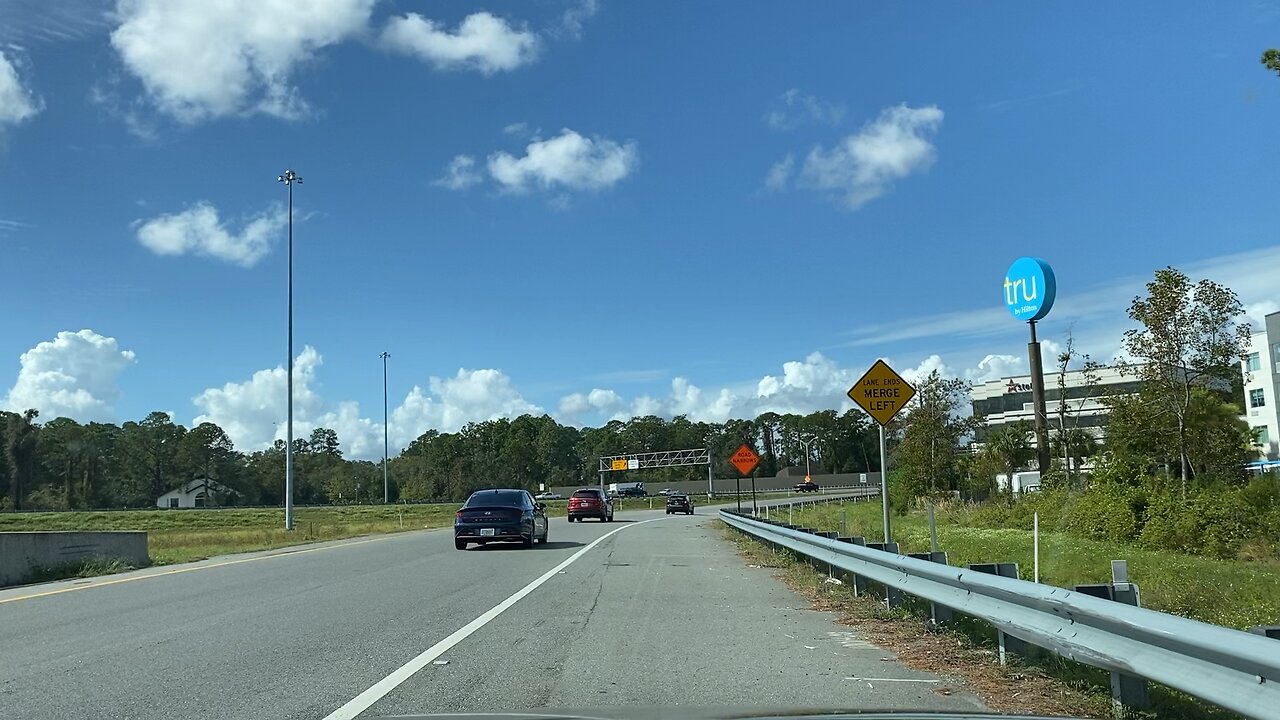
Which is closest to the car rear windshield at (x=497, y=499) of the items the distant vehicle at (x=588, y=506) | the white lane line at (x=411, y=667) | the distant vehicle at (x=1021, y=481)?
the white lane line at (x=411, y=667)

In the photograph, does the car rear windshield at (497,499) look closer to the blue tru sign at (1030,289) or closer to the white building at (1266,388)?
the blue tru sign at (1030,289)

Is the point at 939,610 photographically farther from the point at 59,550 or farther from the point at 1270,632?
the point at 59,550

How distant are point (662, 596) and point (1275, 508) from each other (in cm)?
1747

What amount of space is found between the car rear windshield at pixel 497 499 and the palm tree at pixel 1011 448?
119 ft

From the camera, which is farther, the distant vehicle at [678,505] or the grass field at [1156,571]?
the distant vehicle at [678,505]

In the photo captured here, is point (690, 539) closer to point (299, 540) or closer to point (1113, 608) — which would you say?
point (299, 540)

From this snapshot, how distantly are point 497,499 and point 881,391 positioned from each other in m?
11.2

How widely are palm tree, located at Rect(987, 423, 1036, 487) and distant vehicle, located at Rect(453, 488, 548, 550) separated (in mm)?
36658

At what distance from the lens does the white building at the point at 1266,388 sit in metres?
66.7

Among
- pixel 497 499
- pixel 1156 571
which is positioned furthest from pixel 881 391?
pixel 497 499

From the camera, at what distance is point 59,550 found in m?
Answer: 19.5

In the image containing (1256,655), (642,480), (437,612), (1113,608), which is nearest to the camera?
(1256,655)

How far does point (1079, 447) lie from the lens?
61.1 meters

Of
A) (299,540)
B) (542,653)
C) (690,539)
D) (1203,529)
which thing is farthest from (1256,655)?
(299,540)
